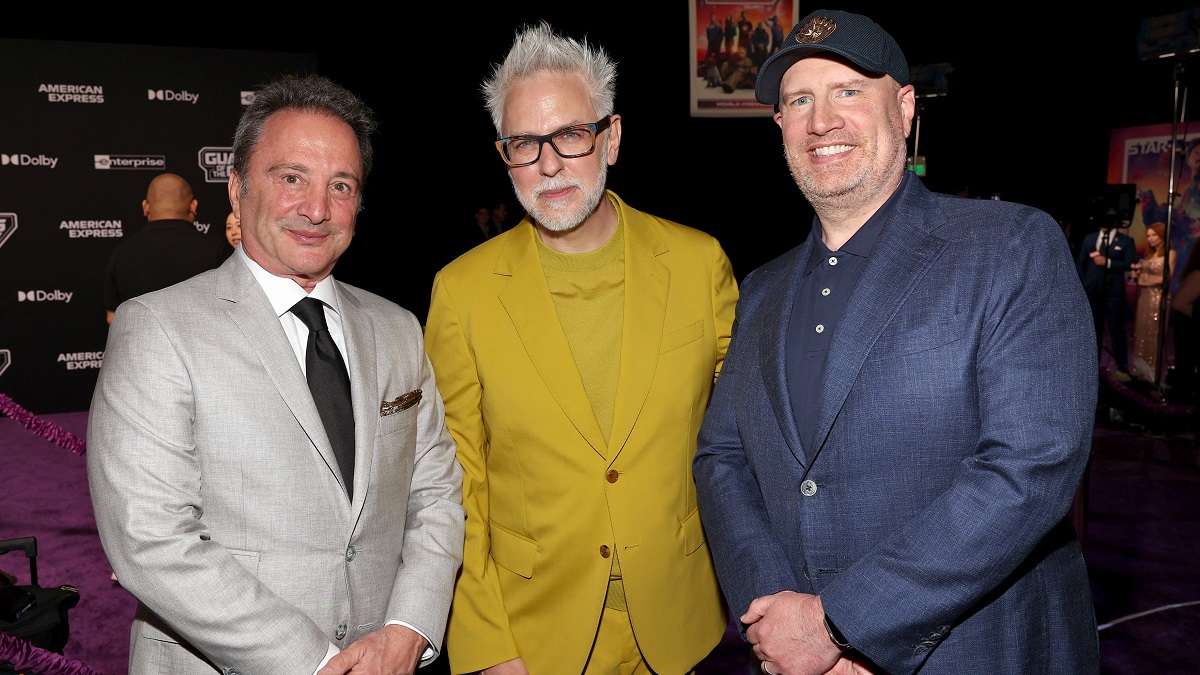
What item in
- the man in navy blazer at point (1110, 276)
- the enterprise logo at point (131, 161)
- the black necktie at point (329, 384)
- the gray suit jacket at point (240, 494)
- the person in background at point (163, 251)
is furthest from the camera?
the man in navy blazer at point (1110, 276)

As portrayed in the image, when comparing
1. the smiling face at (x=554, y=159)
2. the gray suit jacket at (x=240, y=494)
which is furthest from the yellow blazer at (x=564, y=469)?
the gray suit jacket at (x=240, y=494)

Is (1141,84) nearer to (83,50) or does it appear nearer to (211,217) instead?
(211,217)

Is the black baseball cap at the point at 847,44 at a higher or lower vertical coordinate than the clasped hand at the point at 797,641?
Result: higher

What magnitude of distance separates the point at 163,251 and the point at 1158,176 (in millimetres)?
10997

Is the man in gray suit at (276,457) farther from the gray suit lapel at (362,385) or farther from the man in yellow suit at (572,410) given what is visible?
the man in yellow suit at (572,410)

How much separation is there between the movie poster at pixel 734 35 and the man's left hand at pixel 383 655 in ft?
19.1

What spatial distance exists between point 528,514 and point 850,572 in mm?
833

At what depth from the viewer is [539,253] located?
2.17m

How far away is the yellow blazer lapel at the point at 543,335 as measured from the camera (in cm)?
195

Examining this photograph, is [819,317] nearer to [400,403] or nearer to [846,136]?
[846,136]

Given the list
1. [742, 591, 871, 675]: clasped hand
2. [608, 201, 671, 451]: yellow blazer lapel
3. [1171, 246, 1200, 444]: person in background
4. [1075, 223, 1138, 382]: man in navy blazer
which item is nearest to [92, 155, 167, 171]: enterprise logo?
[608, 201, 671, 451]: yellow blazer lapel

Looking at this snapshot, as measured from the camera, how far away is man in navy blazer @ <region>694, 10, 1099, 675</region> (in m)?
1.35

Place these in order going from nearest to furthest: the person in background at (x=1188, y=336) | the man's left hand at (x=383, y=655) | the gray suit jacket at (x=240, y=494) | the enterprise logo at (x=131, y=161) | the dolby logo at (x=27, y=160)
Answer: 1. the gray suit jacket at (x=240, y=494)
2. the man's left hand at (x=383, y=655)
3. the person in background at (x=1188, y=336)
4. the dolby logo at (x=27, y=160)
5. the enterprise logo at (x=131, y=161)

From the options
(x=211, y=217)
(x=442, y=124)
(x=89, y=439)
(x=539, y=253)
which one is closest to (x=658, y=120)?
(x=442, y=124)
